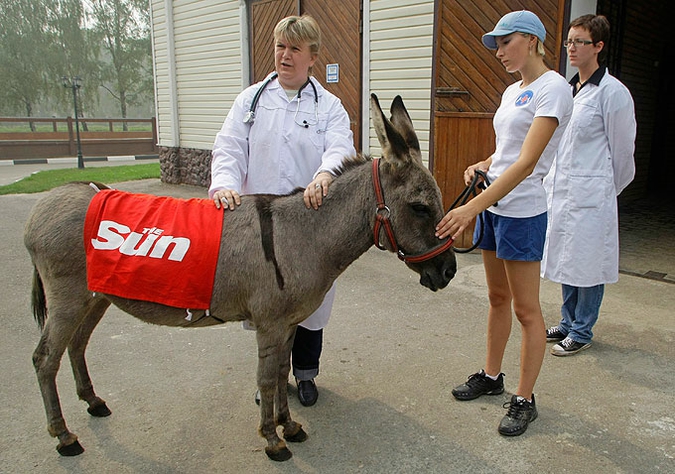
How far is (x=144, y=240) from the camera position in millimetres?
2574

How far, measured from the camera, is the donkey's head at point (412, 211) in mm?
2494

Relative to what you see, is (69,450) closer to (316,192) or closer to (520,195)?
(316,192)

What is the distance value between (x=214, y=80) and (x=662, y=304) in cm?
983

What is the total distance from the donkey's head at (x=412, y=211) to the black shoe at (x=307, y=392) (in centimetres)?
132

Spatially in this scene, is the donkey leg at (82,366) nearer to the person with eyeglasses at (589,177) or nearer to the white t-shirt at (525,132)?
the white t-shirt at (525,132)

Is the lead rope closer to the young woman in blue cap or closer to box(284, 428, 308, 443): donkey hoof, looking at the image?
the young woman in blue cap

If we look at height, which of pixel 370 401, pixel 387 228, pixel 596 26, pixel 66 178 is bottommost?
pixel 370 401

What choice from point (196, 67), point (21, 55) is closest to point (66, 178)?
point (196, 67)

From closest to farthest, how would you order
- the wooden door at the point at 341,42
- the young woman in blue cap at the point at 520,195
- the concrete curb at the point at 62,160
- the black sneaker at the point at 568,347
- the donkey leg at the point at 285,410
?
the young woman in blue cap at the point at 520,195
the donkey leg at the point at 285,410
the black sneaker at the point at 568,347
the wooden door at the point at 341,42
the concrete curb at the point at 62,160

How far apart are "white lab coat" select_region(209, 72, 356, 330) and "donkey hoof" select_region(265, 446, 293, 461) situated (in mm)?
1485

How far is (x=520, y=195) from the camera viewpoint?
2875 mm

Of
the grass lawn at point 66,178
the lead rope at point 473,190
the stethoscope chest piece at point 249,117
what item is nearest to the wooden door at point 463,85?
the lead rope at point 473,190

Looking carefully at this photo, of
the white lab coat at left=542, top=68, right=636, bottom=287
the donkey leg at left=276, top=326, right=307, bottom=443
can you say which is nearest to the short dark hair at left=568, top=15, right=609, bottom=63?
the white lab coat at left=542, top=68, right=636, bottom=287

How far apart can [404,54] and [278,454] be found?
650 centimetres
